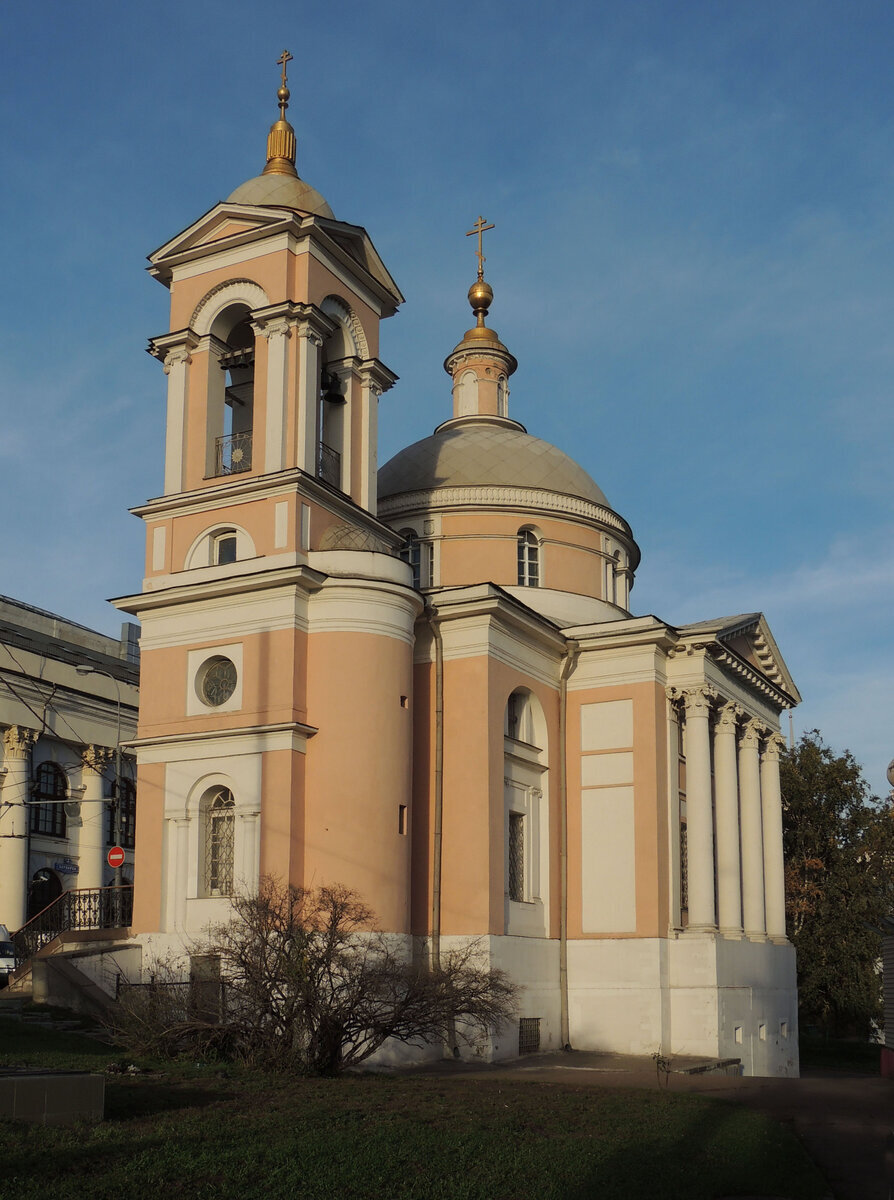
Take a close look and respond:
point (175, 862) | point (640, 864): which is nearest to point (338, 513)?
point (175, 862)

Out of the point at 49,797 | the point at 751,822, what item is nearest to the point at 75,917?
the point at 49,797

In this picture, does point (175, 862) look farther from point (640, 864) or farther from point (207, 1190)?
point (207, 1190)

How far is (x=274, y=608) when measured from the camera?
23438 mm

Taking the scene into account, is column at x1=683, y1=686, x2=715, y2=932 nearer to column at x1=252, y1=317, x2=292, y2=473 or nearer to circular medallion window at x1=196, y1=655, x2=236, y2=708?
circular medallion window at x1=196, y1=655, x2=236, y2=708

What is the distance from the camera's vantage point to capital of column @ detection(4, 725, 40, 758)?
37.4 metres

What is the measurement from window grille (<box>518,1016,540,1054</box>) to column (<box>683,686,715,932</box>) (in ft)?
12.1

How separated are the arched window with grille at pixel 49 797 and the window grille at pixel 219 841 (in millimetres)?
16448

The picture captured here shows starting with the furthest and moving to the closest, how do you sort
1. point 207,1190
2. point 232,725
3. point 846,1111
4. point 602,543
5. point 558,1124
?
point 602,543 < point 232,725 < point 846,1111 < point 558,1124 < point 207,1190

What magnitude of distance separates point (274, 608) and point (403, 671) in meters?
2.54

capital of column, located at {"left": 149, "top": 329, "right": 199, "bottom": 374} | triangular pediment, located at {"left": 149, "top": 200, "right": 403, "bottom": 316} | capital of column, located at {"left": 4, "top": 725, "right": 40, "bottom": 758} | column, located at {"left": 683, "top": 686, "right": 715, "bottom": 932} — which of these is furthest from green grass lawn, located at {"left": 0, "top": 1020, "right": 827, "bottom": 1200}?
capital of column, located at {"left": 4, "top": 725, "right": 40, "bottom": 758}

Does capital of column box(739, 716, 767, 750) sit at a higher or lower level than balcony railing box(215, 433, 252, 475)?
lower

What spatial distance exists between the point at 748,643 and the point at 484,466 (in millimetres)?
7750

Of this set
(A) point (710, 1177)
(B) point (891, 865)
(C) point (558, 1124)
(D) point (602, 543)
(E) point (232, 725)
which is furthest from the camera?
(B) point (891, 865)

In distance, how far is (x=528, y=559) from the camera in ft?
102
